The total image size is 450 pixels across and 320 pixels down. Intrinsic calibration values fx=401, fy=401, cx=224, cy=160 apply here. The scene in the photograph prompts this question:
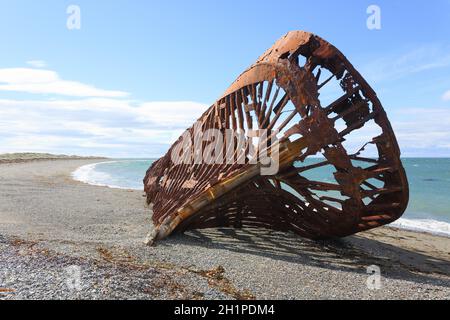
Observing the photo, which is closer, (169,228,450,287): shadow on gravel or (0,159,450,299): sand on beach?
(0,159,450,299): sand on beach

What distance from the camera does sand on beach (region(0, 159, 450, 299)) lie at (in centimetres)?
423

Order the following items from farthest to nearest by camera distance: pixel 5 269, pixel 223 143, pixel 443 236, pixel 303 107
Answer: pixel 443 236, pixel 223 143, pixel 303 107, pixel 5 269

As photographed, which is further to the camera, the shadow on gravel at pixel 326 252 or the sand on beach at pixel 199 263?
the shadow on gravel at pixel 326 252

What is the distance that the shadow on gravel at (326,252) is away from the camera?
615cm

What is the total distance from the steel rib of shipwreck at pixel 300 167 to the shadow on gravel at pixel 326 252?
264 millimetres

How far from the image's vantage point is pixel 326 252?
6992mm

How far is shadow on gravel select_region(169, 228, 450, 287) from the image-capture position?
6152 millimetres

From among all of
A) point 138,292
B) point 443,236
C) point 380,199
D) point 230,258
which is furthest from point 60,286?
point 443,236

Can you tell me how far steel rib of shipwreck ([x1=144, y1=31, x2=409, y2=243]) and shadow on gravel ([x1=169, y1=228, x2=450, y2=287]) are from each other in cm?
26

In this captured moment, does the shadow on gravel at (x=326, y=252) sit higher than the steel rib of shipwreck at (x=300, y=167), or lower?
lower

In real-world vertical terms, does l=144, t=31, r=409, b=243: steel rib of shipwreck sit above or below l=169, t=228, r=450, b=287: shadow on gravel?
above
